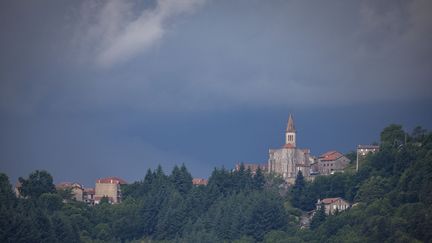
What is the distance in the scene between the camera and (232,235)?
13888 centimetres

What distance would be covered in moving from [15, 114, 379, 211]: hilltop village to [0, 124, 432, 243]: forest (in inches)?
58.9

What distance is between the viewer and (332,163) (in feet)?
513

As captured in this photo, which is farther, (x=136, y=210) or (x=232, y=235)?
(x=136, y=210)

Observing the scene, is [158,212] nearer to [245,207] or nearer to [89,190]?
[245,207]

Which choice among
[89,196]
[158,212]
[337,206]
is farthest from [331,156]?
[89,196]

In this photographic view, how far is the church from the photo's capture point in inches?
6156

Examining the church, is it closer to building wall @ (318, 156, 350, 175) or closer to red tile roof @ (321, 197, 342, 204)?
building wall @ (318, 156, 350, 175)

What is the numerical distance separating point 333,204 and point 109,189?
2600cm

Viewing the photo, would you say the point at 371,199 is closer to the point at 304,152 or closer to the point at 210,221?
the point at 210,221

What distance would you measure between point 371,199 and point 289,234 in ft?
21.3

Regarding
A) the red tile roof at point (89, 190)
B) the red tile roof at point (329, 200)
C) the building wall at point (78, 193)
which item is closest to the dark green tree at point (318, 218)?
the red tile roof at point (329, 200)

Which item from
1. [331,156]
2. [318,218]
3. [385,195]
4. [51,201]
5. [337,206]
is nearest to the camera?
[385,195]

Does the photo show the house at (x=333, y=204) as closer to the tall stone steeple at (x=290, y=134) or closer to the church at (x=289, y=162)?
the church at (x=289, y=162)

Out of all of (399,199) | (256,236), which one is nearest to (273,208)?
(256,236)
